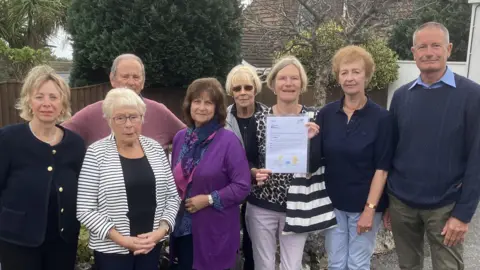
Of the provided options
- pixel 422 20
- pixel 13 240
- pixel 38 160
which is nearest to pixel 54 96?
pixel 38 160

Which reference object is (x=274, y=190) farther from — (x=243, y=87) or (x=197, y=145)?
(x=243, y=87)

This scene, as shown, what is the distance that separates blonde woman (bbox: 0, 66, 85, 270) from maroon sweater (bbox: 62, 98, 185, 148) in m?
0.73

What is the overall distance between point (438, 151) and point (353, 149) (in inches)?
23.5

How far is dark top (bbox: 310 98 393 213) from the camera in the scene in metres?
3.25

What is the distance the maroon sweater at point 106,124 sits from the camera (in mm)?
3807

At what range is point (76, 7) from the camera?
8.68 m

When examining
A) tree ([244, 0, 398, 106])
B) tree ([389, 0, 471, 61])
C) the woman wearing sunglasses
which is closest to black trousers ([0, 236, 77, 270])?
the woman wearing sunglasses

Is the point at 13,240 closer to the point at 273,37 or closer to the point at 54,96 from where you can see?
the point at 54,96

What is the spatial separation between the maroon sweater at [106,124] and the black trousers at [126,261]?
1199 mm

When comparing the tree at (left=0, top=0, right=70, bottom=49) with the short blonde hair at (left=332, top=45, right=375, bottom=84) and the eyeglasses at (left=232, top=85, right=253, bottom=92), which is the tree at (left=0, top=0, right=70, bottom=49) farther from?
the short blonde hair at (left=332, top=45, right=375, bottom=84)

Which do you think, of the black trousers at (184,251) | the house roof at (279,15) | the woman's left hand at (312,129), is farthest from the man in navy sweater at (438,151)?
the house roof at (279,15)

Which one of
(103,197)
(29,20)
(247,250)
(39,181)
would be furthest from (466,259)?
(29,20)

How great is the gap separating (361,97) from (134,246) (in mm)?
1985

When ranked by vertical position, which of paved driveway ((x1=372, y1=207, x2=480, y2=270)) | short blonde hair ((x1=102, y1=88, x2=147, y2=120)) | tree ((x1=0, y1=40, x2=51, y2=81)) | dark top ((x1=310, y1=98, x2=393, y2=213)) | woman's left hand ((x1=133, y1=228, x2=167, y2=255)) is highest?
tree ((x1=0, y1=40, x2=51, y2=81))
